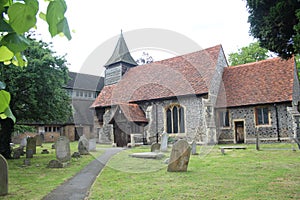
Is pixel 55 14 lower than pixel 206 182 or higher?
higher

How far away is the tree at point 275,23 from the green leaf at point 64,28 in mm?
7367

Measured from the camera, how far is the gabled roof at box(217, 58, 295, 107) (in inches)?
843

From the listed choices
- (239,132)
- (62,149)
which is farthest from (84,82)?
(62,149)

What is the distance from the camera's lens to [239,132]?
75.8 ft

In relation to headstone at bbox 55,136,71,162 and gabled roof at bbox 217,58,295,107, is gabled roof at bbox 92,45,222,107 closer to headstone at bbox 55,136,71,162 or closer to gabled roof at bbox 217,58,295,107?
gabled roof at bbox 217,58,295,107

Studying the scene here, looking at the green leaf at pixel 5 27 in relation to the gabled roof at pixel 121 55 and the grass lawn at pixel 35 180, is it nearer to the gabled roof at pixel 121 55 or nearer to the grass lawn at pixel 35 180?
the grass lawn at pixel 35 180

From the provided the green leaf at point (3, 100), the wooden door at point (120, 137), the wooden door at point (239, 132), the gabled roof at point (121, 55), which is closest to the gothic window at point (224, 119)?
the wooden door at point (239, 132)

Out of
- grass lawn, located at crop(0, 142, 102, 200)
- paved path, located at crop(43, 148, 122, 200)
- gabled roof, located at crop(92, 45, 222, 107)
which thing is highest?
gabled roof, located at crop(92, 45, 222, 107)

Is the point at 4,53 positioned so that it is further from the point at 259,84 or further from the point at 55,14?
the point at 259,84

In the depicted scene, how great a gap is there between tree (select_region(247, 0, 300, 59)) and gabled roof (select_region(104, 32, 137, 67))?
981 inches

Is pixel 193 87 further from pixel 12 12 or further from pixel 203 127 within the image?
pixel 12 12

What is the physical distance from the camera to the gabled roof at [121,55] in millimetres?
33241

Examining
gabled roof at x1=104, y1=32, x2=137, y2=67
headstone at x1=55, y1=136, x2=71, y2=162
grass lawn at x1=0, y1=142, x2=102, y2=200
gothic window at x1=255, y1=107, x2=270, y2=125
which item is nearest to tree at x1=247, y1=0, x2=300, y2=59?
grass lawn at x1=0, y1=142, x2=102, y2=200

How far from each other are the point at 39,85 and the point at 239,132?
55.1 feet
